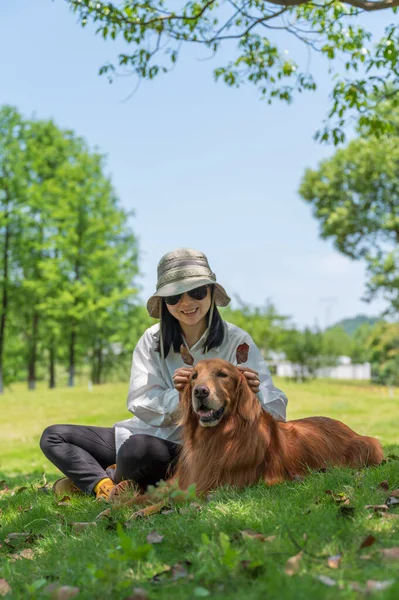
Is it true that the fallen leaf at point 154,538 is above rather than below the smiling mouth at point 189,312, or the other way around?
below

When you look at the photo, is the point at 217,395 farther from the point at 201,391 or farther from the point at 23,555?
the point at 23,555

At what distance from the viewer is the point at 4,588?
288 centimetres

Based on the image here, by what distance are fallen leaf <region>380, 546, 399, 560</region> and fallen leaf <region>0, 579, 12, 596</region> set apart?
5.43 feet

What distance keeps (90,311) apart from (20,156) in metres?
8.36

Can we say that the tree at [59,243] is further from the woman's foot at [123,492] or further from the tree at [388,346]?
the woman's foot at [123,492]

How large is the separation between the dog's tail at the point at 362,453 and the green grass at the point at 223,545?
19 centimetres

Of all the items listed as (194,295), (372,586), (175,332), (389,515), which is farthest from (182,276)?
(372,586)

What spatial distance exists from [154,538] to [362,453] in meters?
2.12

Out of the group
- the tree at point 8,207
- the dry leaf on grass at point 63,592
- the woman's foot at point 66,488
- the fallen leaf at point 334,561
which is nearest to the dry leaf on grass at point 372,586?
the fallen leaf at point 334,561

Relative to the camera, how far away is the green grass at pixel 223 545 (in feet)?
8.04

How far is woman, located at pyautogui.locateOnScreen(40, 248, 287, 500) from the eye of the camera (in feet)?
14.5

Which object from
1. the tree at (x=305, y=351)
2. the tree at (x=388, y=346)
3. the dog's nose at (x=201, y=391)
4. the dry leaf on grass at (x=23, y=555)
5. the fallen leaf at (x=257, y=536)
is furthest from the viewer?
the tree at (x=305, y=351)

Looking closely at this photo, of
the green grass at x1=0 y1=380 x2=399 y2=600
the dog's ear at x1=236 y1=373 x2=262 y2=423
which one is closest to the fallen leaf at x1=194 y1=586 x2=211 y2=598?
the green grass at x1=0 y1=380 x2=399 y2=600

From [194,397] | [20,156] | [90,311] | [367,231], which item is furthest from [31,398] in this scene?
[194,397]
